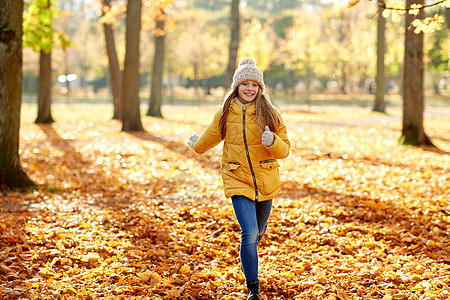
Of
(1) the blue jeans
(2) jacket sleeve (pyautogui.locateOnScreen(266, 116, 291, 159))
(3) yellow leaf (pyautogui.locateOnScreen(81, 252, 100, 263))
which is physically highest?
(2) jacket sleeve (pyautogui.locateOnScreen(266, 116, 291, 159))

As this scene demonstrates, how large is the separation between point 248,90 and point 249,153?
1.70 feet

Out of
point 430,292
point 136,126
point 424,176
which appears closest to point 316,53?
point 136,126

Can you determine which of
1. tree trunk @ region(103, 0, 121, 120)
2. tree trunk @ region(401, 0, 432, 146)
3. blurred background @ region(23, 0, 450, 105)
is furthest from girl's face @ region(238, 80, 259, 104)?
blurred background @ region(23, 0, 450, 105)

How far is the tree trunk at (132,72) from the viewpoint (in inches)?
609

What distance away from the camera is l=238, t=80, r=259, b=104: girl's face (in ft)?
12.6

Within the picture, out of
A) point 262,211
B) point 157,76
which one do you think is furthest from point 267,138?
point 157,76

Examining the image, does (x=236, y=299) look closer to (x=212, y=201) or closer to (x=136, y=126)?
(x=212, y=201)

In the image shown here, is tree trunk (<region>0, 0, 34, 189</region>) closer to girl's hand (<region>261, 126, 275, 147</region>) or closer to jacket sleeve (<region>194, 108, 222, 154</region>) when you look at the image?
jacket sleeve (<region>194, 108, 222, 154</region>)

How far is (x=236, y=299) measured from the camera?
4.09m

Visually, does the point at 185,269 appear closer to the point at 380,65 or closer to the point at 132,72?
the point at 132,72

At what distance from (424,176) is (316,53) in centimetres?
3062

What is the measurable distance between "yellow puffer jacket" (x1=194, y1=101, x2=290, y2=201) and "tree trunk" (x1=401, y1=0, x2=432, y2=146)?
28.9 ft

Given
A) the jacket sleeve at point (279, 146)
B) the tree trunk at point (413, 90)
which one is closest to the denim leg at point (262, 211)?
the jacket sleeve at point (279, 146)

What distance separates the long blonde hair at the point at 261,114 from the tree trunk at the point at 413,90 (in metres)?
8.64
